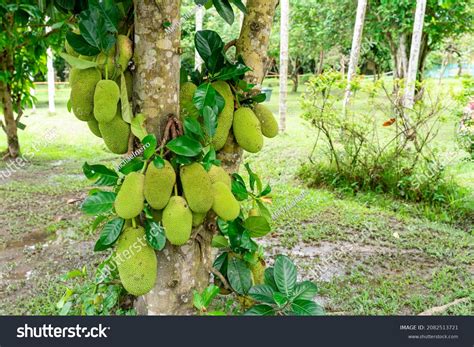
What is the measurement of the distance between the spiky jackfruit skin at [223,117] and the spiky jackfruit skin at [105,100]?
0.24m

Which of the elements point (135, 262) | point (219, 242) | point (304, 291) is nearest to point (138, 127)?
point (135, 262)

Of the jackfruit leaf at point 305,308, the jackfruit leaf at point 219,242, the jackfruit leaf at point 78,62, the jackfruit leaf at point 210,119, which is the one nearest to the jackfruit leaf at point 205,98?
the jackfruit leaf at point 210,119

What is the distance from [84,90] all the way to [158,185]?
236mm

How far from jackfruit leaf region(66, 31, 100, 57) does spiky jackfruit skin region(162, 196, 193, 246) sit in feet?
1.10

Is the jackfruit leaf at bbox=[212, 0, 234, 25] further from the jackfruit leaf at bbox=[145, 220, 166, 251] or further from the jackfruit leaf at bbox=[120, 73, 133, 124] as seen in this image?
the jackfruit leaf at bbox=[145, 220, 166, 251]

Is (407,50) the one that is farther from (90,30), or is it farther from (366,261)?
(90,30)

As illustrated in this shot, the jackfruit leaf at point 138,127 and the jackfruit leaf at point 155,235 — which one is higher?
the jackfruit leaf at point 138,127

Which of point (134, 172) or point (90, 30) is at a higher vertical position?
A: point (90, 30)

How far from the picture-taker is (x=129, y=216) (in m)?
0.89

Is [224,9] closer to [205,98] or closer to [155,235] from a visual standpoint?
[205,98]

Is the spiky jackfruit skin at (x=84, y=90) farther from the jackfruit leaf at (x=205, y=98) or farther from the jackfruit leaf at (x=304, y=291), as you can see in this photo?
the jackfruit leaf at (x=304, y=291)

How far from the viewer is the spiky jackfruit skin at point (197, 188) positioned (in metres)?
0.90
